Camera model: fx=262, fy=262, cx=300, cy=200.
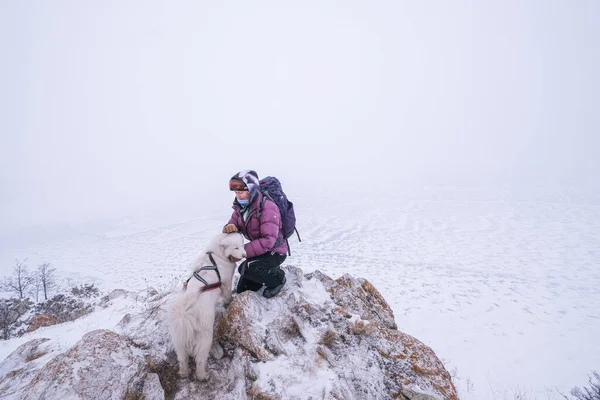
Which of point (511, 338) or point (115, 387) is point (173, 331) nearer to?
point (115, 387)

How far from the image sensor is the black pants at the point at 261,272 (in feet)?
13.7

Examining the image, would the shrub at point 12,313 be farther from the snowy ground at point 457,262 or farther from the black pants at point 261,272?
the black pants at point 261,272

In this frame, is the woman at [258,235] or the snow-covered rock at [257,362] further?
the woman at [258,235]

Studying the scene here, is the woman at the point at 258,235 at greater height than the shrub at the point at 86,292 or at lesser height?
A: greater

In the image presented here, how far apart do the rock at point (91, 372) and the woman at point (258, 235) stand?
1729mm

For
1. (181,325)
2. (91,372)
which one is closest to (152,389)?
(91,372)

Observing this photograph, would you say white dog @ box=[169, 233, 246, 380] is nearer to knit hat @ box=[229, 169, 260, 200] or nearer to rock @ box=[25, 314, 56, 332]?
knit hat @ box=[229, 169, 260, 200]

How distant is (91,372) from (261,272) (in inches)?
88.6

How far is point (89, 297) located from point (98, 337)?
12296 millimetres

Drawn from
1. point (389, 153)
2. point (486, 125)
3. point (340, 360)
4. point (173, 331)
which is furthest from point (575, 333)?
point (486, 125)

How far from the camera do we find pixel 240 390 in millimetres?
3150

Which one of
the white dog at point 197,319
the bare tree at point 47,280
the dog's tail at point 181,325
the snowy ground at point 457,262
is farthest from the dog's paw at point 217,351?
the bare tree at point 47,280

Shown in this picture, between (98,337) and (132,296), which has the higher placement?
(98,337)

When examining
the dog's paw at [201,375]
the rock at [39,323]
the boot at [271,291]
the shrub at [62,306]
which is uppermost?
the boot at [271,291]
